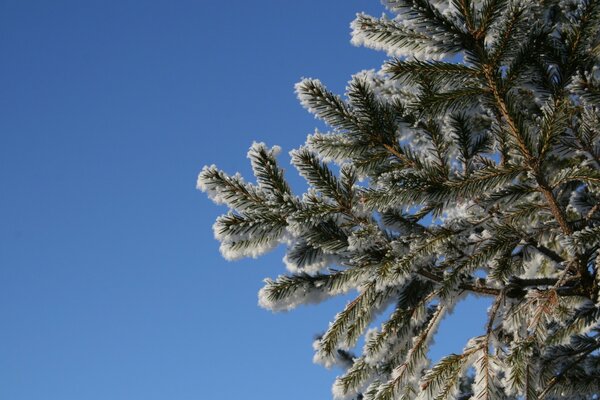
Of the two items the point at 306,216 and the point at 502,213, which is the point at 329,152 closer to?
the point at 306,216

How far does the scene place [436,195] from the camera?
287cm

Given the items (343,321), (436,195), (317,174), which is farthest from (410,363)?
(317,174)

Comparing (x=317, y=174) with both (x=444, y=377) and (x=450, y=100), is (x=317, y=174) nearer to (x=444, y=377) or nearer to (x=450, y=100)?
(x=450, y=100)

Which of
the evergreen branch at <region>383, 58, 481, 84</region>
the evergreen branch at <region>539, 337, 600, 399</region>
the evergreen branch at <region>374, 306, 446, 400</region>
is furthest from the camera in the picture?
the evergreen branch at <region>539, 337, 600, 399</region>

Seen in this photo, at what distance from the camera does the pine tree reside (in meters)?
2.73

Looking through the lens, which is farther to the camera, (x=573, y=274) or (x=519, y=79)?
(x=573, y=274)

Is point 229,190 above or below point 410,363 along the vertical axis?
above

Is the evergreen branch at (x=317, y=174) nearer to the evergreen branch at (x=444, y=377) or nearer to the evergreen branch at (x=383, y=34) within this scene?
the evergreen branch at (x=383, y=34)

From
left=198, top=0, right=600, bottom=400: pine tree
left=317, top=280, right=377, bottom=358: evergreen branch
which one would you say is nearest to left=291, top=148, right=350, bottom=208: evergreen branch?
left=198, top=0, right=600, bottom=400: pine tree

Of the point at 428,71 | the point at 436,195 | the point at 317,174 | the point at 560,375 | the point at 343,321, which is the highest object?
the point at 428,71

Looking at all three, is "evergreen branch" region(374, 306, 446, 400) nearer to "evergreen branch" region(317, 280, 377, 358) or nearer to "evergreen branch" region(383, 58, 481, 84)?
"evergreen branch" region(317, 280, 377, 358)

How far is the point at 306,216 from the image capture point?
9.43 feet

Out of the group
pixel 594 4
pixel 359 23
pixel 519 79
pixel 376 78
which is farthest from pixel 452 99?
pixel 376 78

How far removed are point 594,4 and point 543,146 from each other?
72cm
